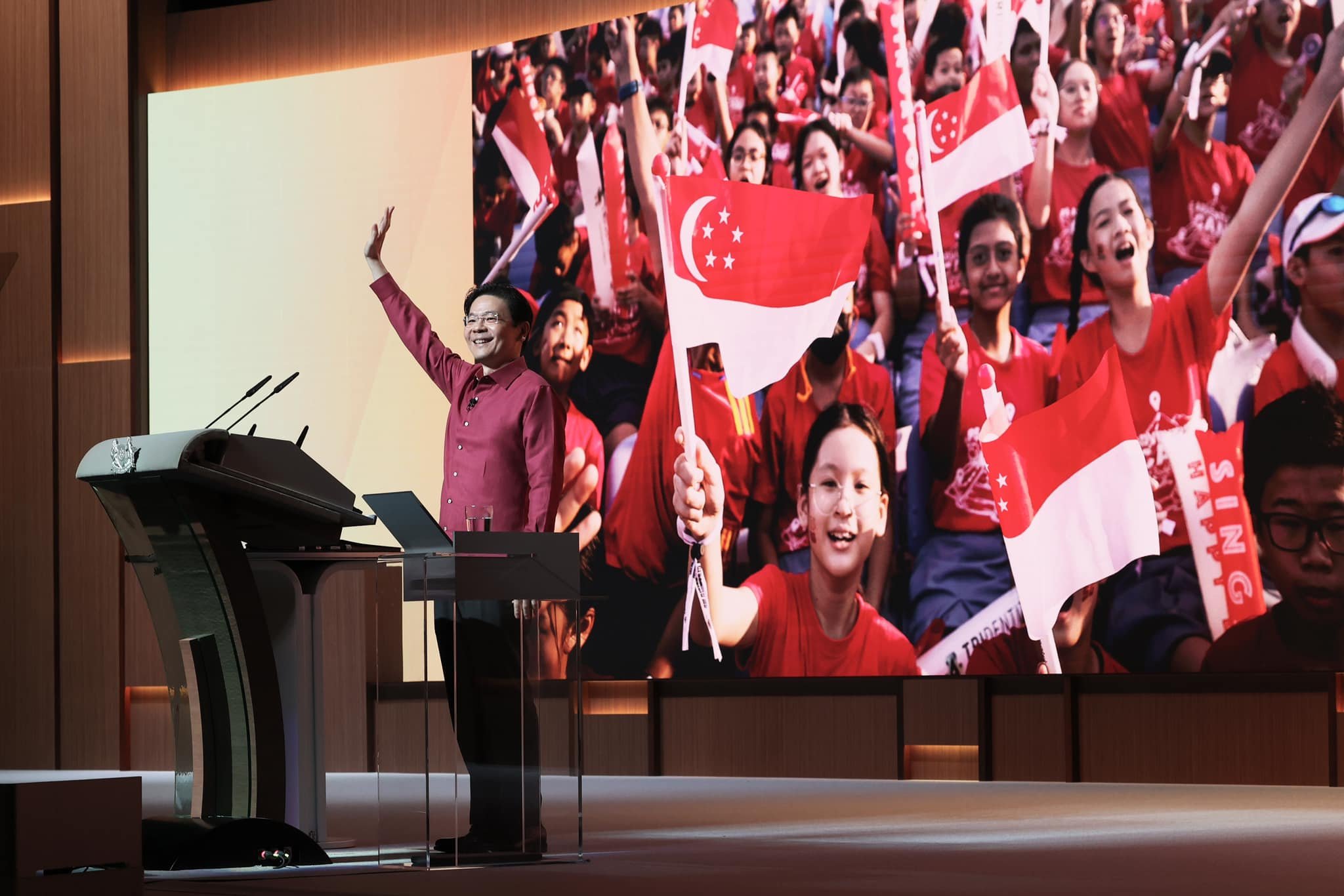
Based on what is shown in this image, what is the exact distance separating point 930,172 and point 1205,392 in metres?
1.21

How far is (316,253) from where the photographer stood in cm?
727

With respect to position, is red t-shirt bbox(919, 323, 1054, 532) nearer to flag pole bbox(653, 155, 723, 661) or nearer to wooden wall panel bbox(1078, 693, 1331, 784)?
wooden wall panel bbox(1078, 693, 1331, 784)

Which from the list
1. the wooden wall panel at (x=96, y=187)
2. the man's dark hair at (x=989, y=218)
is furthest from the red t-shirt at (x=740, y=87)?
the wooden wall panel at (x=96, y=187)

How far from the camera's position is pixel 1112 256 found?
5.62 m

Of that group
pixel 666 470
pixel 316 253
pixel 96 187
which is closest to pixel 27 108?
pixel 96 187

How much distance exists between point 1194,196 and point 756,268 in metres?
1.53

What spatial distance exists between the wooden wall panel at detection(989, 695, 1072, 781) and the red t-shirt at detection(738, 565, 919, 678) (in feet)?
1.31

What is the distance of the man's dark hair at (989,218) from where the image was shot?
5789 mm

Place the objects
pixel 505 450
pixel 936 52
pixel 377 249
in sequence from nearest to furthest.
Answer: pixel 505 450 < pixel 377 249 < pixel 936 52

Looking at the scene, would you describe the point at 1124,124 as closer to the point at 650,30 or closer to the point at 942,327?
the point at 942,327

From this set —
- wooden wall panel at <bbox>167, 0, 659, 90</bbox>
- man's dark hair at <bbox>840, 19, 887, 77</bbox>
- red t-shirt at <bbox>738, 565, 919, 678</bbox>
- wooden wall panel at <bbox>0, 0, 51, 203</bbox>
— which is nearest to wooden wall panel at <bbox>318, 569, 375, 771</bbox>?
red t-shirt at <bbox>738, 565, 919, 678</bbox>

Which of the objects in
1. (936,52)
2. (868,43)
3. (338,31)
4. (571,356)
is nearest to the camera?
(936,52)

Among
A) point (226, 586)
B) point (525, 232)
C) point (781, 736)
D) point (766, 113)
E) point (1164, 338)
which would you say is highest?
point (766, 113)

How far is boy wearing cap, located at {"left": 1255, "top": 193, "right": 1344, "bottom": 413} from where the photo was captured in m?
5.25
